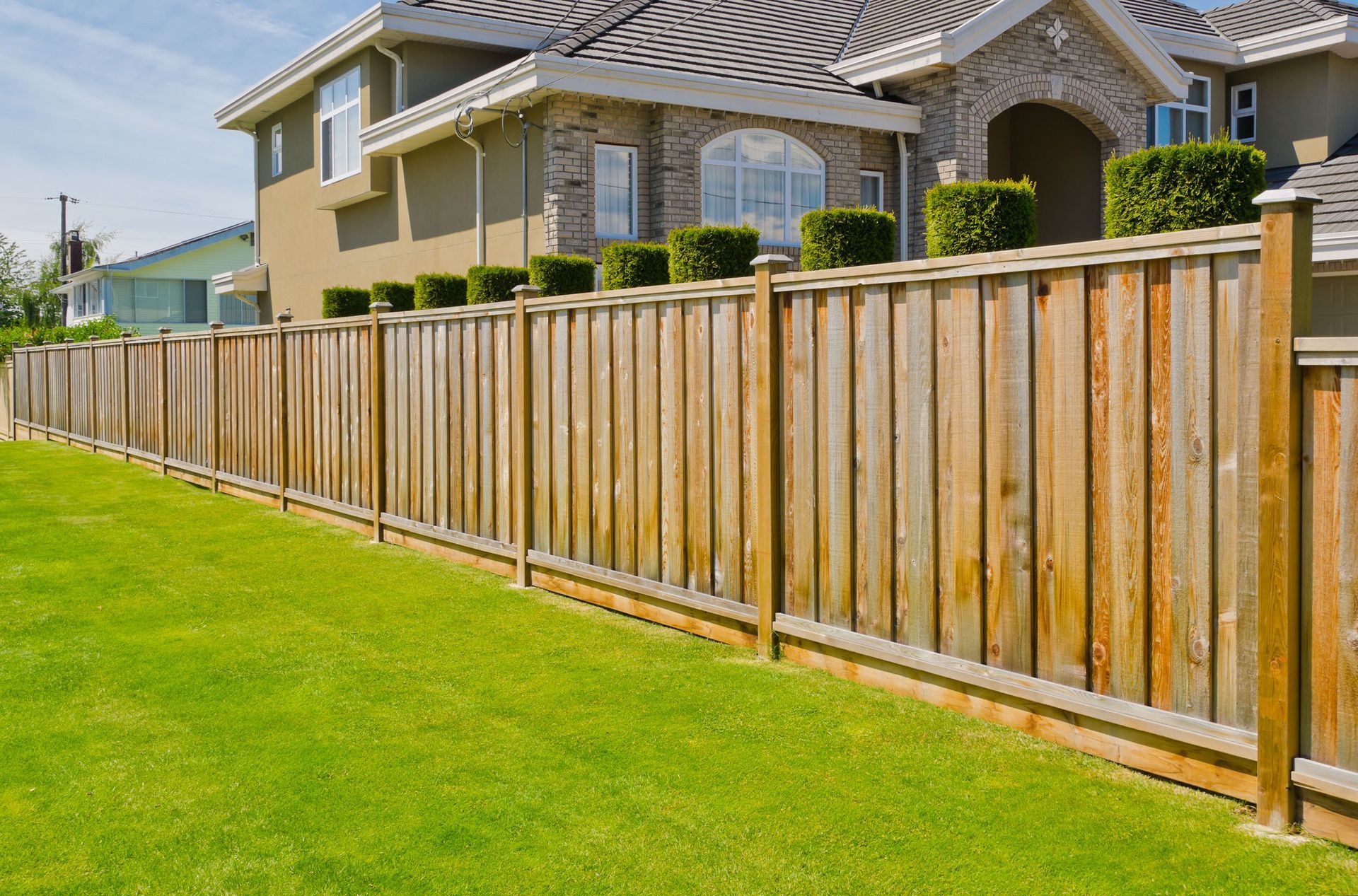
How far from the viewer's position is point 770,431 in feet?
18.0

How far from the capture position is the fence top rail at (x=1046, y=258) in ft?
11.9

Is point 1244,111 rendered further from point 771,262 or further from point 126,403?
point 126,403

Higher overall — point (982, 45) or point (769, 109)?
point (982, 45)

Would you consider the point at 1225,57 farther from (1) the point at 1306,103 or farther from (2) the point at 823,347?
(2) the point at 823,347

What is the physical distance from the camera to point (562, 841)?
3.61 meters

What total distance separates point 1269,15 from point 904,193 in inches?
311

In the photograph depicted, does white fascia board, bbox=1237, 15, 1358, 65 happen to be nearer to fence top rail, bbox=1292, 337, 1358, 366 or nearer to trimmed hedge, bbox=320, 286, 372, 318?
trimmed hedge, bbox=320, 286, 372, 318

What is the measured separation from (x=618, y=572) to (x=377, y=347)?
3634 millimetres

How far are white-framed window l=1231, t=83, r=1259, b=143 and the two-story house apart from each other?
0.05 m

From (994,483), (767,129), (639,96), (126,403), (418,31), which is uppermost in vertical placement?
(418,31)

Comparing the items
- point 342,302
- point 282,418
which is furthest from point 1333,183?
point 282,418

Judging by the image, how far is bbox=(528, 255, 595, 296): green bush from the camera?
11562 millimetres

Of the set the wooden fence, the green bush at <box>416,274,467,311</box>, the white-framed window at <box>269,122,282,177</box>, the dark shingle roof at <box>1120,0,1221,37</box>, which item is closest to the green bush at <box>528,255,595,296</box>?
the green bush at <box>416,274,467,311</box>

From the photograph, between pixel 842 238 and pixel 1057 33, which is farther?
pixel 1057 33
